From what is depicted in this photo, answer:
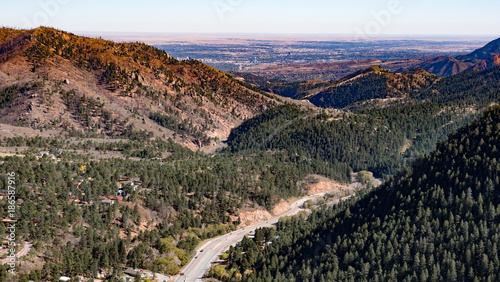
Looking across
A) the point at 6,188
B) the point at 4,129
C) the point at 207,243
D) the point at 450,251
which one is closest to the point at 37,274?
the point at 6,188

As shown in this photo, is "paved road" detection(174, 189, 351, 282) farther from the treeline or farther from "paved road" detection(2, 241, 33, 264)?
"paved road" detection(2, 241, 33, 264)

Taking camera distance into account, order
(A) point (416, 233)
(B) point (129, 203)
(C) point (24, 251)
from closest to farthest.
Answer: (C) point (24, 251) < (A) point (416, 233) < (B) point (129, 203)

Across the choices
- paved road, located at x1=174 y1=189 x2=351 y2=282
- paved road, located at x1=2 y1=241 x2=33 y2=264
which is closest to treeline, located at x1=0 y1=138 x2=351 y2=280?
paved road, located at x1=2 y1=241 x2=33 y2=264

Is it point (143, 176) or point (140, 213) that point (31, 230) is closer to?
point (140, 213)

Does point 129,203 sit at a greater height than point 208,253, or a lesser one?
greater

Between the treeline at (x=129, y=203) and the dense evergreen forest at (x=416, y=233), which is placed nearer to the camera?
the dense evergreen forest at (x=416, y=233)

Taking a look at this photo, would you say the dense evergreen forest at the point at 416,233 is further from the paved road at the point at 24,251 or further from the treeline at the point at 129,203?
the paved road at the point at 24,251

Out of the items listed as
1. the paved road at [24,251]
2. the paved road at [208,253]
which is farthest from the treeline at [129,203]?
the paved road at [208,253]

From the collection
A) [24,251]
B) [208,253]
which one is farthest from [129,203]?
[24,251]

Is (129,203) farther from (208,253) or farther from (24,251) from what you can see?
(24,251)
